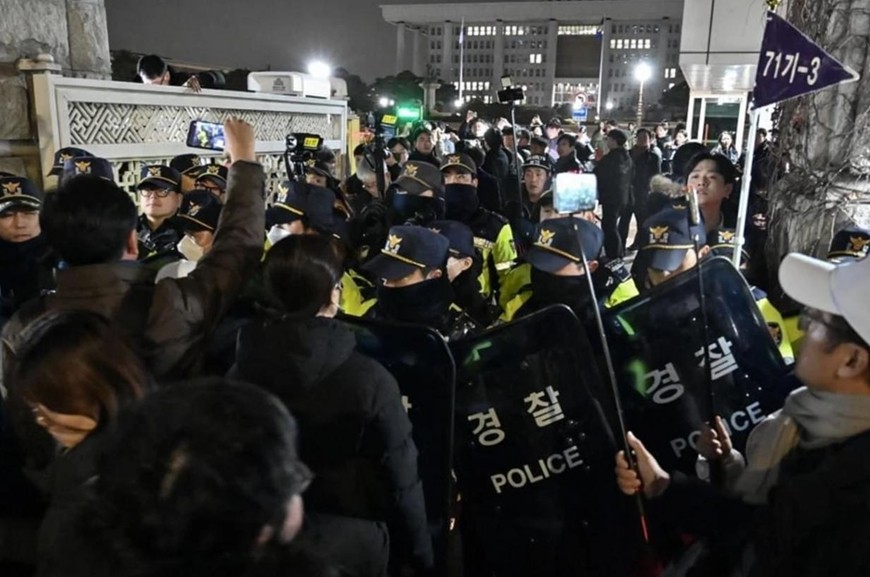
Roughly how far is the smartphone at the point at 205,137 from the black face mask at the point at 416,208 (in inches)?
58.1

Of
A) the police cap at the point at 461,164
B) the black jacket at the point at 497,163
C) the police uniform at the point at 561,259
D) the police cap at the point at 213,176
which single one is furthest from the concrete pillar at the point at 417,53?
the police uniform at the point at 561,259

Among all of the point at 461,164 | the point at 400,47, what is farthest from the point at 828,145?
the point at 400,47

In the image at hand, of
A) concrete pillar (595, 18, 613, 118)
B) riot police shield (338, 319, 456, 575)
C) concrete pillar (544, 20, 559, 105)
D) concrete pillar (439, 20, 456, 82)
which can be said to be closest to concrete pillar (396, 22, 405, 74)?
concrete pillar (439, 20, 456, 82)

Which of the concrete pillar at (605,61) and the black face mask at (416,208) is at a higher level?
the concrete pillar at (605,61)

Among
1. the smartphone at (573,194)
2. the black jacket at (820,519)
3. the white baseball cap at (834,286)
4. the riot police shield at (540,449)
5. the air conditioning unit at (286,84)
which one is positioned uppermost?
the air conditioning unit at (286,84)

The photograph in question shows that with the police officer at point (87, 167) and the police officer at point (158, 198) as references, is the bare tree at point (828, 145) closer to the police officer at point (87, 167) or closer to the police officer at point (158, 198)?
the police officer at point (158, 198)

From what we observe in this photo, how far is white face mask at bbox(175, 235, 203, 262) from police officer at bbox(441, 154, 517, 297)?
1.75 meters

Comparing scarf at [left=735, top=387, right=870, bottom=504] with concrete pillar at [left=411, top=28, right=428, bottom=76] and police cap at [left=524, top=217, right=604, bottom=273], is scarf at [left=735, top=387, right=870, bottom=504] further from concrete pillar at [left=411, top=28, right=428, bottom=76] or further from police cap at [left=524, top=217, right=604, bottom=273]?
concrete pillar at [left=411, top=28, right=428, bottom=76]

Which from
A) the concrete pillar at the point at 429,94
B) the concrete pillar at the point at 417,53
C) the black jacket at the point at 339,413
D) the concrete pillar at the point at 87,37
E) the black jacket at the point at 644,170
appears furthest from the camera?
the concrete pillar at the point at 417,53

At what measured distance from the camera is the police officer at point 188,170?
18.2 ft

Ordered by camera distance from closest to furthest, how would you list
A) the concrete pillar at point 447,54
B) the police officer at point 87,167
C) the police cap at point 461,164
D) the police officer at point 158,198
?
1. the police officer at point 87,167
2. the police officer at point 158,198
3. the police cap at point 461,164
4. the concrete pillar at point 447,54

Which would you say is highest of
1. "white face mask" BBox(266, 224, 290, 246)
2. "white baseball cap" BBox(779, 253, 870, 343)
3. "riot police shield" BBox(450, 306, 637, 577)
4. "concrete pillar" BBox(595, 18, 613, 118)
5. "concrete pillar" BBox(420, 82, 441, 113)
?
"concrete pillar" BBox(595, 18, 613, 118)

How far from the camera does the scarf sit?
147 centimetres

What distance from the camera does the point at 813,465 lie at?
4.92ft
